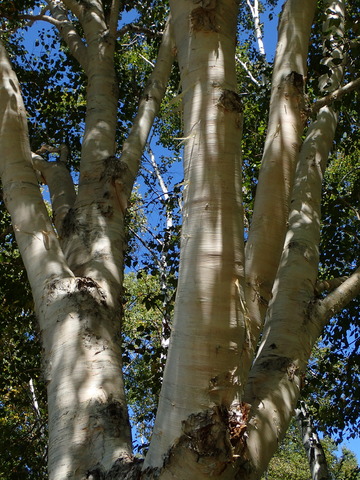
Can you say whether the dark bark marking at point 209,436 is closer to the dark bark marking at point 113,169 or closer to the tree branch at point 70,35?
the dark bark marking at point 113,169

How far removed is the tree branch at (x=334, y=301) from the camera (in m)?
2.55

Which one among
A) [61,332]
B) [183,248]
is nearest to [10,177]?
[61,332]

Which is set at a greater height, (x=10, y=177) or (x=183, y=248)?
(x=10, y=177)

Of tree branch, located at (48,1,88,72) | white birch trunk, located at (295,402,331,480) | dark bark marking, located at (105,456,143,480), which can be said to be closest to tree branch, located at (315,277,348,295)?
dark bark marking, located at (105,456,143,480)

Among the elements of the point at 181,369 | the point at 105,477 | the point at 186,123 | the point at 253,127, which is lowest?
the point at 105,477

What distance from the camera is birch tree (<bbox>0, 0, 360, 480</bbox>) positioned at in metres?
1.62

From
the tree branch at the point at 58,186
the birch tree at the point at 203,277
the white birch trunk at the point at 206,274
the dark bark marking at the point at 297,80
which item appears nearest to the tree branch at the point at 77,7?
the tree branch at the point at 58,186

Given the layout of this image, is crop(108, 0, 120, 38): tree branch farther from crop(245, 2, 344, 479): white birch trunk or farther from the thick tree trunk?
crop(245, 2, 344, 479): white birch trunk

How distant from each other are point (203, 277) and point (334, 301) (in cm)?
125

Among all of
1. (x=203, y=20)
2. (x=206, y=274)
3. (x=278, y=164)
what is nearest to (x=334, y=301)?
(x=278, y=164)

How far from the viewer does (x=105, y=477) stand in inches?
74.8

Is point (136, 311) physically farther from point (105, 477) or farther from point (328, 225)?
point (105, 477)

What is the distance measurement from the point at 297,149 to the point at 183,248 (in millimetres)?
1008

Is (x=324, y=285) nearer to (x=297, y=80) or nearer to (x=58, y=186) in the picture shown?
(x=297, y=80)
